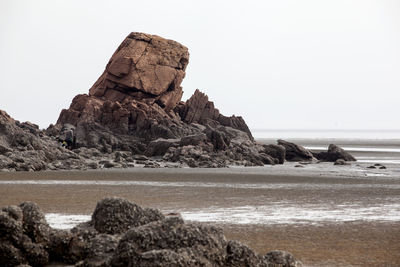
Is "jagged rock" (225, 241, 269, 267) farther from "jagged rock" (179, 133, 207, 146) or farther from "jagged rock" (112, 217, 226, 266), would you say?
"jagged rock" (179, 133, 207, 146)

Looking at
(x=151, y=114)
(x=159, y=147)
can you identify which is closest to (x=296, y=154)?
(x=159, y=147)

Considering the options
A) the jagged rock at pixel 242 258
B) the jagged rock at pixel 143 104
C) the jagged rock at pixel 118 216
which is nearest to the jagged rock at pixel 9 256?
the jagged rock at pixel 118 216

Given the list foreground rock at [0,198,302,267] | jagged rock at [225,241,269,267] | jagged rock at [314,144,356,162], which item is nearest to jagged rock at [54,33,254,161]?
jagged rock at [314,144,356,162]

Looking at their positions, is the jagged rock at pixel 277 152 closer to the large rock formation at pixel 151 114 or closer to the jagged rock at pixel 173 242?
the large rock formation at pixel 151 114

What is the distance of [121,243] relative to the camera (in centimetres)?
1004

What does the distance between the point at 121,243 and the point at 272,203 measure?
1454cm

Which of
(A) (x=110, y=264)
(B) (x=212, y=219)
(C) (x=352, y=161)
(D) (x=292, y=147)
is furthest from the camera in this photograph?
(D) (x=292, y=147)

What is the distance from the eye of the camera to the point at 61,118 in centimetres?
8294

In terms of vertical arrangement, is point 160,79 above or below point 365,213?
above

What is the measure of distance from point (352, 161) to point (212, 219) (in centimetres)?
4622

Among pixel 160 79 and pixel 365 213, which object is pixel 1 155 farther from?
pixel 160 79

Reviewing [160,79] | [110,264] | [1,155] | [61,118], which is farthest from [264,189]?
[61,118]

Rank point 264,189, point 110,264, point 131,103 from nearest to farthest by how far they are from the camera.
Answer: point 110,264
point 264,189
point 131,103

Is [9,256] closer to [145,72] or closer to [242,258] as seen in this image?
[242,258]
